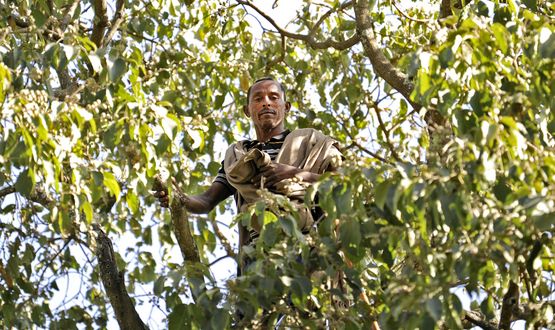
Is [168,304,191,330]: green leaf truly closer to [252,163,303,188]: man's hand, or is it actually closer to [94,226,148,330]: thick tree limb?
[252,163,303,188]: man's hand

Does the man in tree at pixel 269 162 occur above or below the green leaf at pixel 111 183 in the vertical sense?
above

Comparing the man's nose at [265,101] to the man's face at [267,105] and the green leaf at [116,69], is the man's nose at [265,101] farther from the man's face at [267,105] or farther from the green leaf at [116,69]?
the green leaf at [116,69]

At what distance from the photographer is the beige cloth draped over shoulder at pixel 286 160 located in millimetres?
5387

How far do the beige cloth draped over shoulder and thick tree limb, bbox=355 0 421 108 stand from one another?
17.2 inches

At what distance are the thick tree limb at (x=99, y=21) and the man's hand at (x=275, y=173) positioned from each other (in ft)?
6.28

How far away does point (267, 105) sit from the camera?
241 inches

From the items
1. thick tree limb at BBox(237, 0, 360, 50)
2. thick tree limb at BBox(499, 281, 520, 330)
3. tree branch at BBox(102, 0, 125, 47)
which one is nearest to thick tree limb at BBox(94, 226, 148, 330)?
tree branch at BBox(102, 0, 125, 47)

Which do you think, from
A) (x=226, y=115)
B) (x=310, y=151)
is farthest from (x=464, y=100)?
(x=226, y=115)

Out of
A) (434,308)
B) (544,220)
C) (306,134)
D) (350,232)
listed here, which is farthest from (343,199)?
(306,134)

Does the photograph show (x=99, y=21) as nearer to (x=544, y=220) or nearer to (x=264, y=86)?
(x=264, y=86)

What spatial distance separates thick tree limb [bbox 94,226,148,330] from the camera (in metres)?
5.72

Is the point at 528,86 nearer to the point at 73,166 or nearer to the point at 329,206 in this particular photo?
the point at 329,206

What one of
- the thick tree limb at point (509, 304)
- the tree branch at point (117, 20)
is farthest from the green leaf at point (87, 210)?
the tree branch at point (117, 20)

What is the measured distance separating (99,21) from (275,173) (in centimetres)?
200
